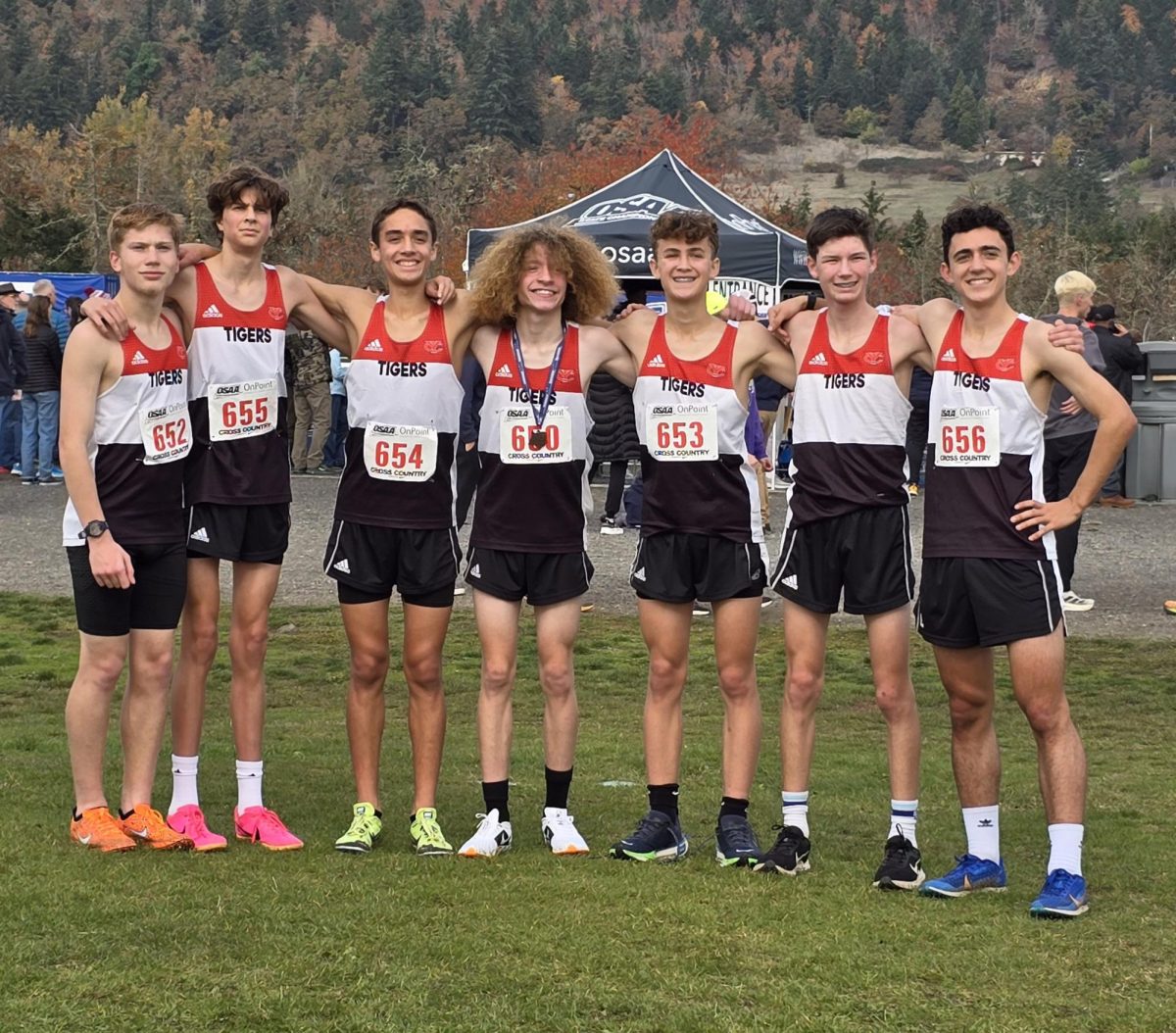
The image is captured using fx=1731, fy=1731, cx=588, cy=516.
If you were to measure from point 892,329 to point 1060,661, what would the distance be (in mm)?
1268

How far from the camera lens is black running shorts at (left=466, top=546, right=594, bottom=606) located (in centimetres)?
624

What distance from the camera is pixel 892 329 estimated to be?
5.97 meters

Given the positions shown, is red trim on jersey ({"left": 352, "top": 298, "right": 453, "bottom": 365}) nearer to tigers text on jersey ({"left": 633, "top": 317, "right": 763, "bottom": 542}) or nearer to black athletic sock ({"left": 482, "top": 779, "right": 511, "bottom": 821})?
tigers text on jersey ({"left": 633, "top": 317, "right": 763, "bottom": 542})

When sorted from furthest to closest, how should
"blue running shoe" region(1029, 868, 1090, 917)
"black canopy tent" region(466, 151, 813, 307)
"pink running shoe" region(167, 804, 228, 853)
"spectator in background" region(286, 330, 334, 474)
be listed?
"spectator in background" region(286, 330, 334, 474) < "black canopy tent" region(466, 151, 813, 307) < "pink running shoe" region(167, 804, 228, 853) < "blue running shoe" region(1029, 868, 1090, 917)

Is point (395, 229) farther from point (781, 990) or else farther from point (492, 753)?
point (781, 990)

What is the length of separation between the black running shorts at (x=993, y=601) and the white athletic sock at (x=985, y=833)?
0.58 metres

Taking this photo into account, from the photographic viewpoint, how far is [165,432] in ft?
20.1

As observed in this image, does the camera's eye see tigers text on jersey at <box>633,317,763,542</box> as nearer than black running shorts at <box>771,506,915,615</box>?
No

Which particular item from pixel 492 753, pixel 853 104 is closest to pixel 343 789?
pixel 492 753

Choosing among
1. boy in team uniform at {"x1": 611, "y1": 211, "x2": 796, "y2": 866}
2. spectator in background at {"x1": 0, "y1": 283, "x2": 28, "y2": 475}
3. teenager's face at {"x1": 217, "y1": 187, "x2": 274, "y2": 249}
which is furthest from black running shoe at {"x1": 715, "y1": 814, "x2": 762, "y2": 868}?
spectator in background at {"x1": 0, "y1": 283, "x2": 28, "y2": 475}

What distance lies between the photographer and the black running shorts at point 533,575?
6242 mm

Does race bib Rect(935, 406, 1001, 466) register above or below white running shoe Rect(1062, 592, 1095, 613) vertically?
above

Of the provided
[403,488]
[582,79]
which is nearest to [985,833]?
[403,488]

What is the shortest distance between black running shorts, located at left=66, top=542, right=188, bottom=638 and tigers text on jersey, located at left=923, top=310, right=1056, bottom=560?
2.64 metres
